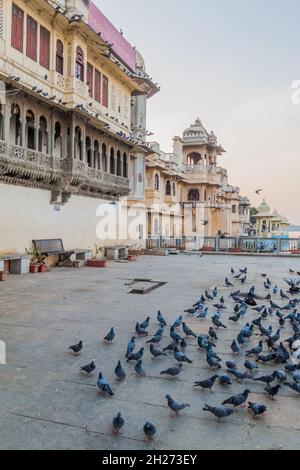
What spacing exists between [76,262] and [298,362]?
41.4ft

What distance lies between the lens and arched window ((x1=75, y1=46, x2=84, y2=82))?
16172 mm

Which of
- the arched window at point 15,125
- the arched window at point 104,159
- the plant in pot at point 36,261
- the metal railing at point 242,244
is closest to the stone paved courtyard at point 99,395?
the plant in pot at point 36,261

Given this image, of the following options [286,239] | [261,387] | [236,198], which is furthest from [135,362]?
[236,198]

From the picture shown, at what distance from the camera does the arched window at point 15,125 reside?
1373cm

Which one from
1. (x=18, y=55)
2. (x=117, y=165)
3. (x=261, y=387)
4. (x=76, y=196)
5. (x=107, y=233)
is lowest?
(x=261, y=387)

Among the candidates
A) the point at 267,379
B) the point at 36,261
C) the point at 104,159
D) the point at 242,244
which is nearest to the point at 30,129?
the point at 36,261

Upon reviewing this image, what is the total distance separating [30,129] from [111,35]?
7844mm

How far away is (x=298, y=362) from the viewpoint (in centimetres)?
471

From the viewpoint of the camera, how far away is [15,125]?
1416 centimetres

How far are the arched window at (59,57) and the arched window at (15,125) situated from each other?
297 centimetres

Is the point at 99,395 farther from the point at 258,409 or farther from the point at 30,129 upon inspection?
the point at 30,129

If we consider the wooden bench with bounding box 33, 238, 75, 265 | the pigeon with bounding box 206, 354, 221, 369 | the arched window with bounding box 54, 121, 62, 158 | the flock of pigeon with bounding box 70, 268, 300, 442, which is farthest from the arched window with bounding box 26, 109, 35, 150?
the pigeon with bounding box 206, 354, 221, 369

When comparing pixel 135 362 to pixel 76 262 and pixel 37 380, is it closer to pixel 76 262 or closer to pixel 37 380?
pixel 37 380

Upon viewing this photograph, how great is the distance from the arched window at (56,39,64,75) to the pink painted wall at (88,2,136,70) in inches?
90.7
